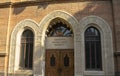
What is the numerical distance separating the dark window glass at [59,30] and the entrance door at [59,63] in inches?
45.1

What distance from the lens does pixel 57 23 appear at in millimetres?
12391

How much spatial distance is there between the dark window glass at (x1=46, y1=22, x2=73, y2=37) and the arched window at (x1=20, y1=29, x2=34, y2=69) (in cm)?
120

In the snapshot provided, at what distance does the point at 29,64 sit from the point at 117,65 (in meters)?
5.29

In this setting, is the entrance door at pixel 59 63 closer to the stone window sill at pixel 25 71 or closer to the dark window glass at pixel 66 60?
the dark window glass at pixel 66 60

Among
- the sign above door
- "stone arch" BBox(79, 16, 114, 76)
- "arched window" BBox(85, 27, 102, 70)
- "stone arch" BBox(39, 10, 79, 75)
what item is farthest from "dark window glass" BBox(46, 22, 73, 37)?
"arched window" BBox(85, 27, 102, 70)


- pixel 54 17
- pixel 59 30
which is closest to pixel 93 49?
pixel 59 30

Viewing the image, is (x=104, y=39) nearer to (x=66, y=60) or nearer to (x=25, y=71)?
(x=66, y=60)

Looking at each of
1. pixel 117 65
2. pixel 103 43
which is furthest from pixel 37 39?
pixel 117 65

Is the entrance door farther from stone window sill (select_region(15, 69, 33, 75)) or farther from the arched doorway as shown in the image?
stone window sill (select_region(15, 69, 33, 75))

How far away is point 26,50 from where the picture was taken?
479 inches

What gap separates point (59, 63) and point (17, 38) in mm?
3135

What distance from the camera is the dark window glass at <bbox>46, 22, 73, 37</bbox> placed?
12203 millimetres

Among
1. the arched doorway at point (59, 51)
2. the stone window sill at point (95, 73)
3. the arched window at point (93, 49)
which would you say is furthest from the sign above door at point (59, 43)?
the stone window sill at point (95, 73)

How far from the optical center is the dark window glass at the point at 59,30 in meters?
12.2
